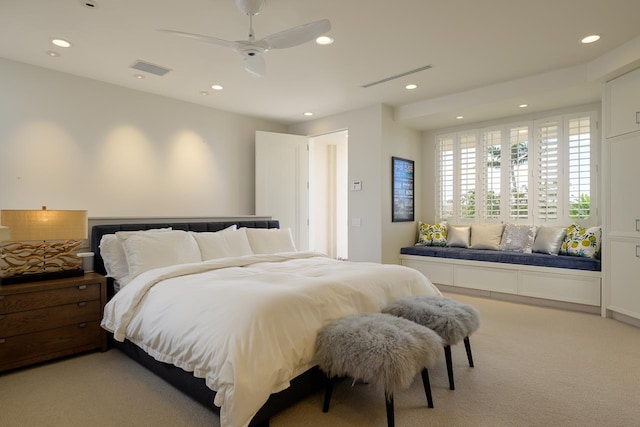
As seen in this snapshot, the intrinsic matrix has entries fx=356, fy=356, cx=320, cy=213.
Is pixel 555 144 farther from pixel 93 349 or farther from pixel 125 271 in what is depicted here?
pixel 93 349

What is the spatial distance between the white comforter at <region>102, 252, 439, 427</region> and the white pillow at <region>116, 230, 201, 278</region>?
0.83 feet

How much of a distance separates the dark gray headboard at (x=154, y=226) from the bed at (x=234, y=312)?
0.02 m

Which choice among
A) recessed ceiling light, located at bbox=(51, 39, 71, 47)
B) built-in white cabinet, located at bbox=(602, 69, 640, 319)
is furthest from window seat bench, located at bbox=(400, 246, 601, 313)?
recessed ceiling light, located at bbox=(51, 39, 71, 47)

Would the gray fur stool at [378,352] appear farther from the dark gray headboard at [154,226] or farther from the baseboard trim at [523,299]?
the baseboard trim at [523,299]

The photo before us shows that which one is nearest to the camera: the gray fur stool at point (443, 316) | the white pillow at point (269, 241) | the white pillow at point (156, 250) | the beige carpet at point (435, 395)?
the beige carpet at point (435, 395)

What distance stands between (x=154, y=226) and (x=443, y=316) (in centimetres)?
321

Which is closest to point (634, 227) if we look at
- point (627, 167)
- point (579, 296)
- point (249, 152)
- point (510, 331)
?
point (627, 167)

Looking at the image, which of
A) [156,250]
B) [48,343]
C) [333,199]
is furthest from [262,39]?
[333,199]

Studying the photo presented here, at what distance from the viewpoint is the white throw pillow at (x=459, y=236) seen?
211 inches

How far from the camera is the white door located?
5527 mm

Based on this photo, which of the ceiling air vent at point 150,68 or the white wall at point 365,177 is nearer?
the ceiling air vent at point 150,68

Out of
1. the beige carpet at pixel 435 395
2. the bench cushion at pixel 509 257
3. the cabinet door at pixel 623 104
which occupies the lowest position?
the beige carpet at pixel 435 395

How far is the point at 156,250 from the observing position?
3160mm

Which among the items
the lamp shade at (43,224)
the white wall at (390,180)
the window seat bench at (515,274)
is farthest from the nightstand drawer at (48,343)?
the window seat bench at (515,274)
